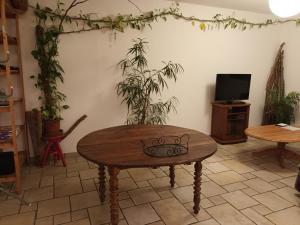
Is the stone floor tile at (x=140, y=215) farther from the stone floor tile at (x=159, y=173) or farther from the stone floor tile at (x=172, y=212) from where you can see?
the stone floor tile at (x=159, y=173)

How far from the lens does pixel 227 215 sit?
6.91ft

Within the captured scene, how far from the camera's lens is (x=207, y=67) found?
163 inches

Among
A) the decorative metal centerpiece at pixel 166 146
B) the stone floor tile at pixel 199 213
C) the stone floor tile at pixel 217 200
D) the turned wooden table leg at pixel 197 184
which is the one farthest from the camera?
the stone floor tile at pixel 217 200

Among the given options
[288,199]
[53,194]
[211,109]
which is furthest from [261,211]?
[211,109]

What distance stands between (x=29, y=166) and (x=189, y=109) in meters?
2.71

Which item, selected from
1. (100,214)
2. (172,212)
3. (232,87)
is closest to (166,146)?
(172,212)

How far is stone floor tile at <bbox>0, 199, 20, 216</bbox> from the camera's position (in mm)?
2127

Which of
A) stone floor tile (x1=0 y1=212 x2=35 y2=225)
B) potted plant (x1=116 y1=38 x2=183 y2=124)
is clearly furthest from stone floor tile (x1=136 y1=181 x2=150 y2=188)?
stone floor tile (x1=0 y1=212 x2=35 y2=225)

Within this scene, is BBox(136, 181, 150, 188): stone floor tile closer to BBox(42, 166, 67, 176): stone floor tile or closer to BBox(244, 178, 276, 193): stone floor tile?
BBox(42, 166, 67, 176): stone floor tile

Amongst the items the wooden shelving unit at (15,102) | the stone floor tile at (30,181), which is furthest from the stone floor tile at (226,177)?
the wooden shelving unit at (15,102)

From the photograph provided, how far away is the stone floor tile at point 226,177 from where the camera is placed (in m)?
2.76

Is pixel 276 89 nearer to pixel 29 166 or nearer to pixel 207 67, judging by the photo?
pixel 207 67

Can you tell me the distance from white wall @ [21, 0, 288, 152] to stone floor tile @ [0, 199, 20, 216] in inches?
48.2

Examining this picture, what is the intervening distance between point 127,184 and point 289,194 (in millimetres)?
1797
